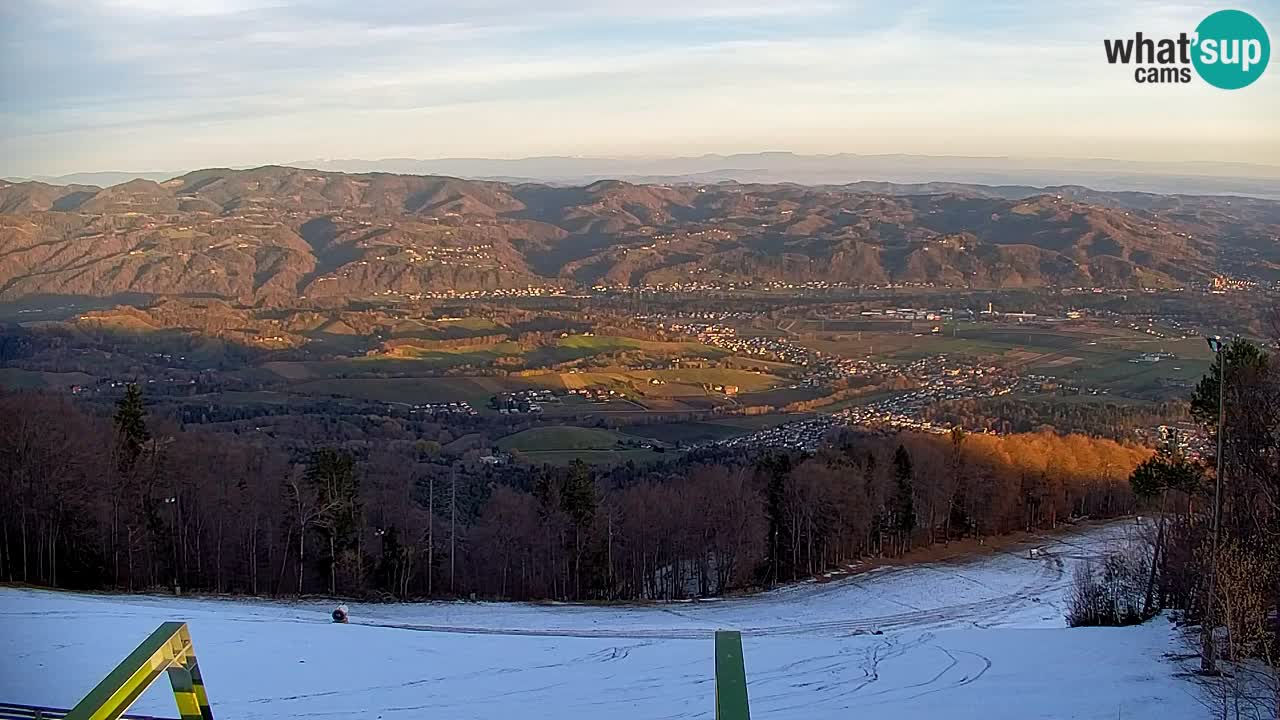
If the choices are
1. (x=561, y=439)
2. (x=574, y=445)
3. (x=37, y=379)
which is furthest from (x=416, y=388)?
(x=37, y=379)

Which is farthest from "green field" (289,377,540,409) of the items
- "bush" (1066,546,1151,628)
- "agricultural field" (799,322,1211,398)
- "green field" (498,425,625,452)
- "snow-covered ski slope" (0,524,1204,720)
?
"bush" (1066,546,1151,628)

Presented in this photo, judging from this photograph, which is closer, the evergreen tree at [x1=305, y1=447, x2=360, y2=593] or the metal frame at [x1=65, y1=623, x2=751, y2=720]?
the metal frame at [x1=65, y1=623, x2=751, y2=720]

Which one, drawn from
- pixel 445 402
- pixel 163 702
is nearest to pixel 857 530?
pixel 163 702

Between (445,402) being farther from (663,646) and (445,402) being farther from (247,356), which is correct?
(663,646)

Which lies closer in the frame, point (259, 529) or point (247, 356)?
point (259, 529)

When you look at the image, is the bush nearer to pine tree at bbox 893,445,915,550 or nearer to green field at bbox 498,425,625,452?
pine tree at bbox 893,445,915,550

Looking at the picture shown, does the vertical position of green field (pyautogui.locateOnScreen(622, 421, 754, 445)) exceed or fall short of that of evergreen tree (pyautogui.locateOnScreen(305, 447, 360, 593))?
it falls short

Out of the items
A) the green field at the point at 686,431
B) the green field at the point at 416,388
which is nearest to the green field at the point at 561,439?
the green field at the point at 686,431

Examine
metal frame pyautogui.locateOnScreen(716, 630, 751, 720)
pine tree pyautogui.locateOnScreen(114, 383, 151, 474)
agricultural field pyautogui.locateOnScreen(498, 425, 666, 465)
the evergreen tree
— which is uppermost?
metal frame pyautogui.locateOnScreen(716, 630, 751, 720)
